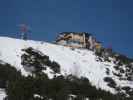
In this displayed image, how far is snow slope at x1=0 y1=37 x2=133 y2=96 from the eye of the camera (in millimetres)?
57438

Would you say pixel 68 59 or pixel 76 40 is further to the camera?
pixel 76 40

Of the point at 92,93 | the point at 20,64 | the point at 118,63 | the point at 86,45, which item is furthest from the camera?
the point at 86,45

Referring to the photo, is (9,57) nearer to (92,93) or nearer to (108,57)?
(92,93)

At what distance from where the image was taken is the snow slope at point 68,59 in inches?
2261

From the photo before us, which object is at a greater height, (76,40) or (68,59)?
(76,40)

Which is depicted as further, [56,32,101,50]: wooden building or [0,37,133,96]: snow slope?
[56,32,101,50]: wooden building

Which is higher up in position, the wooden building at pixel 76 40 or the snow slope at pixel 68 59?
the wooden building at pixel 76 40

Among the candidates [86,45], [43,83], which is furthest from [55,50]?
[43,83]

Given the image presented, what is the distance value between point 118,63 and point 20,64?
3109 centimetres

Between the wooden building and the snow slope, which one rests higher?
the wooden building

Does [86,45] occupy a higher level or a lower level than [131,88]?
higher

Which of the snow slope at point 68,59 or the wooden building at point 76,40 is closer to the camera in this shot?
the snow slope at point 68,59

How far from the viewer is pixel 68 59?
2709 inches

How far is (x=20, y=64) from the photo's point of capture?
5419cm
